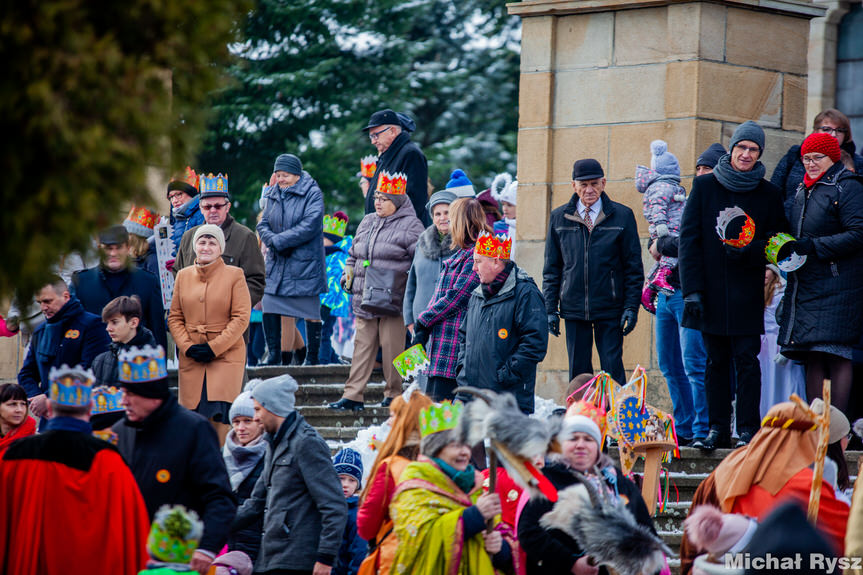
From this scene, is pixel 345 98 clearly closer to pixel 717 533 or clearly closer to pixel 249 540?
pixel 249 540

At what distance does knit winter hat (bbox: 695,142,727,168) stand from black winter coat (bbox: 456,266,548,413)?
7.44ft

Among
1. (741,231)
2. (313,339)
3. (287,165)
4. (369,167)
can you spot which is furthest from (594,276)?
(369,167)

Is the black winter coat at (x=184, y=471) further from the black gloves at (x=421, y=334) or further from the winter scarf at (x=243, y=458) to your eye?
the black gloves at (x=421, y=334)

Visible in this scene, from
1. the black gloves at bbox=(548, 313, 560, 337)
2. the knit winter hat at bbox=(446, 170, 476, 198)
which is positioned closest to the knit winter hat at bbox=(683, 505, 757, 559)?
the black gloves at bbox=(548, 313, 560, 337)

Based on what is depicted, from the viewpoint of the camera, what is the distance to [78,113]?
153 inches

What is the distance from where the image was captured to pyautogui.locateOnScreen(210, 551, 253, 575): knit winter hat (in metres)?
7.61

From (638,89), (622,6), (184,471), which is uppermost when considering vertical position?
(622,6)

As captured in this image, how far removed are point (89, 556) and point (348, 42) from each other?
24.7m

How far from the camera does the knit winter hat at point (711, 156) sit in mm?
10836

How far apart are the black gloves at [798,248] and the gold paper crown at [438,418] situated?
3.59m

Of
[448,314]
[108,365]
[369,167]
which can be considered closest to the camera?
[108,365]

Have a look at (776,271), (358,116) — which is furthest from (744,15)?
(358,116)

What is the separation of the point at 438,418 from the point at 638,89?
6.12 meters

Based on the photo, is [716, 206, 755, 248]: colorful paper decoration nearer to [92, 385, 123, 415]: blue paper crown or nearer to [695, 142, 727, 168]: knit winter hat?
[695, 142, 727, 168]: knit winter hat
